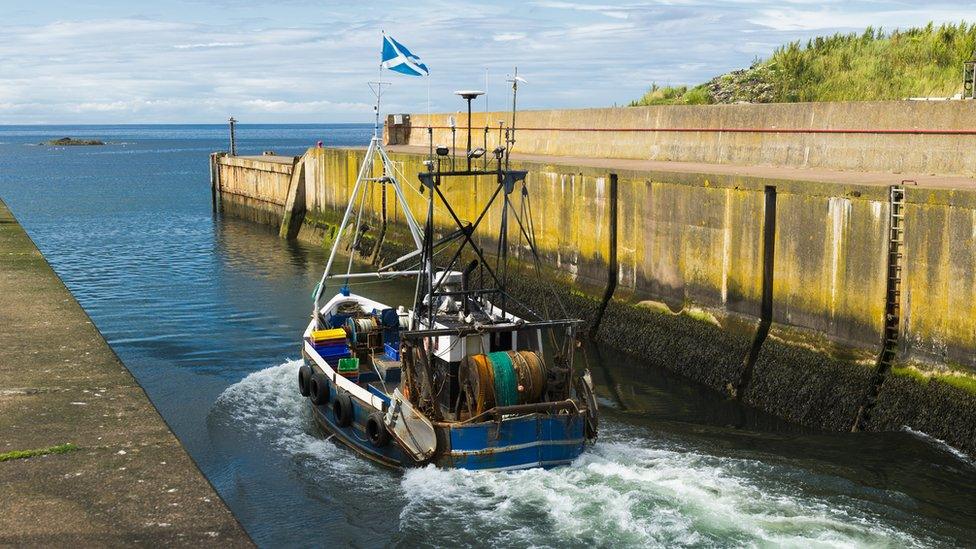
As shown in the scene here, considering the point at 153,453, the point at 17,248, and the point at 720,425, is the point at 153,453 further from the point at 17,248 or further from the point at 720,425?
the point at 17,248

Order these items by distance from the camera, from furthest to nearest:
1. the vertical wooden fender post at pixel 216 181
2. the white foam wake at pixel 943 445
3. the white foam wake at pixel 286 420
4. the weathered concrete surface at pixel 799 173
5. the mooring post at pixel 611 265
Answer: the vertical wooden fender post at pixel 216 181
the mooring post at pixel 611 265
the weathered concrete surface at pixel 799 173
the white foam wake at pixel 286 420
the white foam wake at pixel 943 445

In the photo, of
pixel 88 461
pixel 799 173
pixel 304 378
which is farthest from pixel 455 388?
pixel 799 173

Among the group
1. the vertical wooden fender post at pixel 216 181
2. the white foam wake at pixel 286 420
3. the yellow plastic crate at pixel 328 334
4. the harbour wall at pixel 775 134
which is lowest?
the white foam wake at pixel 286 420

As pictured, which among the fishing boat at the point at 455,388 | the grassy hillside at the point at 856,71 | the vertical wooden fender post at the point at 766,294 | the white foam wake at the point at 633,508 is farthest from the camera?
the grassy hillside at the point at 856,71

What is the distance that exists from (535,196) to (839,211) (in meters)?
10.3

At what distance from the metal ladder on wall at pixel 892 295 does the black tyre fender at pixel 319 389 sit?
8.40m

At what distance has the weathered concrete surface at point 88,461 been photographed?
8.28 m

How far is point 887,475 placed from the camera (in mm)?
13656

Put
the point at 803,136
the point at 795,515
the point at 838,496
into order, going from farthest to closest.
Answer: the point at 803,136 < the point at 838,496 < the point at 795,515

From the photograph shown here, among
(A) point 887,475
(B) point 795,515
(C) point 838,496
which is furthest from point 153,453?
(A) point 887,475

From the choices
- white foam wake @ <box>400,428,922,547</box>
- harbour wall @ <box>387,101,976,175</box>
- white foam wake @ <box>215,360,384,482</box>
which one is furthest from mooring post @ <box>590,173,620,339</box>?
white foam wake @ <box>400,428,922,547</box>

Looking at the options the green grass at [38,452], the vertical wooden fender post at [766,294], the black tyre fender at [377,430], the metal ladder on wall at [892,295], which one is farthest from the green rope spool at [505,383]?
the vertical wooden fender post at [766,294]

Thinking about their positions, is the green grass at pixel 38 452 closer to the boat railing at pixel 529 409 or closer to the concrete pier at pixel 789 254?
the boat railing at pixel 529 409

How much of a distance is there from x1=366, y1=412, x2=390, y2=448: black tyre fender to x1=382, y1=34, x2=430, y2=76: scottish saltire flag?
7.33 m
